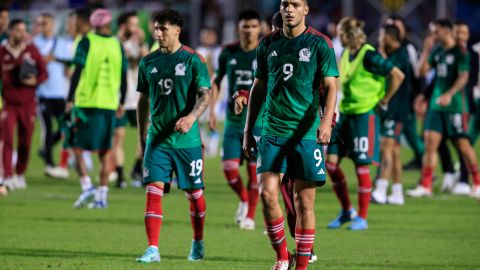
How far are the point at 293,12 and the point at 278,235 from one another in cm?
178

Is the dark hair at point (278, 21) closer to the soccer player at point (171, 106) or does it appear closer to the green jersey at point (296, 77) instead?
the soccer player at point (171, 106)

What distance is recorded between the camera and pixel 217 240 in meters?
12.1

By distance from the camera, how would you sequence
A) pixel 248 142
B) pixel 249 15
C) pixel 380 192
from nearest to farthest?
1. pixel 248 142
2. pixel 249 15
3. pixel 380 192

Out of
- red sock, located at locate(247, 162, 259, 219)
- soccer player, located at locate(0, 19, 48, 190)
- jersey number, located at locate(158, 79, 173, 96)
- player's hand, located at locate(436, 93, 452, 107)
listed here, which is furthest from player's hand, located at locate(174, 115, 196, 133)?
soccer player, located at locate(0, 19, 48, 190)

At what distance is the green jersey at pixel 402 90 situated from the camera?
16.0m

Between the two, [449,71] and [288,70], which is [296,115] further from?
[449,71]

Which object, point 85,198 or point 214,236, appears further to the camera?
point 85,198

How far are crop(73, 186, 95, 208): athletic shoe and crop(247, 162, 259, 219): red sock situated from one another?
Result: 272 cm

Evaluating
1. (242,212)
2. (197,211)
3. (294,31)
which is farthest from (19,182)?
(294,31)

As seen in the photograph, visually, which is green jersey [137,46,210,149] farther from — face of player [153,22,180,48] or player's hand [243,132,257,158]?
player's hand [243,132,257,158]

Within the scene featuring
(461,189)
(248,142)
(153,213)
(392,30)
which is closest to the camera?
(248,142)

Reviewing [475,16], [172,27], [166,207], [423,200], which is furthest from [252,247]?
[475,16]

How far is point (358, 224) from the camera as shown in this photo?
13203 millimetres

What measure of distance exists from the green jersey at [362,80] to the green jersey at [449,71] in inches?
135
